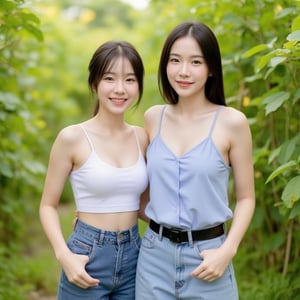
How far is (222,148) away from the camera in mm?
2287

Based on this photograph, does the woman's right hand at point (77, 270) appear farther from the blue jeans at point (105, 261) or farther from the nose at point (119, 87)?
the nose at point (119, 87)

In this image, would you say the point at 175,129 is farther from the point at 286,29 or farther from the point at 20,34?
the point at 20,34

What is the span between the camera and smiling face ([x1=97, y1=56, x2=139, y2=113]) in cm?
244

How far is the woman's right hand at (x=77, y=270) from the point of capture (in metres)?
2.30

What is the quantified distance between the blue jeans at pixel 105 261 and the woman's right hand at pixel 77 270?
41mm

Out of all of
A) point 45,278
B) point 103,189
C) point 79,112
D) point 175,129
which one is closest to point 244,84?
point 175,129

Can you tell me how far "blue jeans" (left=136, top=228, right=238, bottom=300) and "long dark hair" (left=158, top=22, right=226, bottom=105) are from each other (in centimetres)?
60

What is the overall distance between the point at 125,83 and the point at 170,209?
56 centimetres

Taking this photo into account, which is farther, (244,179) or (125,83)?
(125,83)

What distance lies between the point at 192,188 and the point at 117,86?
20.8 inches

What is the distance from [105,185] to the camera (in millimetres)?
2377

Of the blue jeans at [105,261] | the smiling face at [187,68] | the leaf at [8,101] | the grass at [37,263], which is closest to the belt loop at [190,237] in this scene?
the blue jeans at [105,261]

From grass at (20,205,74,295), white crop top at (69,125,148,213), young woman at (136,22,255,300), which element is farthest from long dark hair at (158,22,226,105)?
grass at (20,205,74,295)

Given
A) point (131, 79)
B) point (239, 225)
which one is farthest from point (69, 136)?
point (239, 225)
